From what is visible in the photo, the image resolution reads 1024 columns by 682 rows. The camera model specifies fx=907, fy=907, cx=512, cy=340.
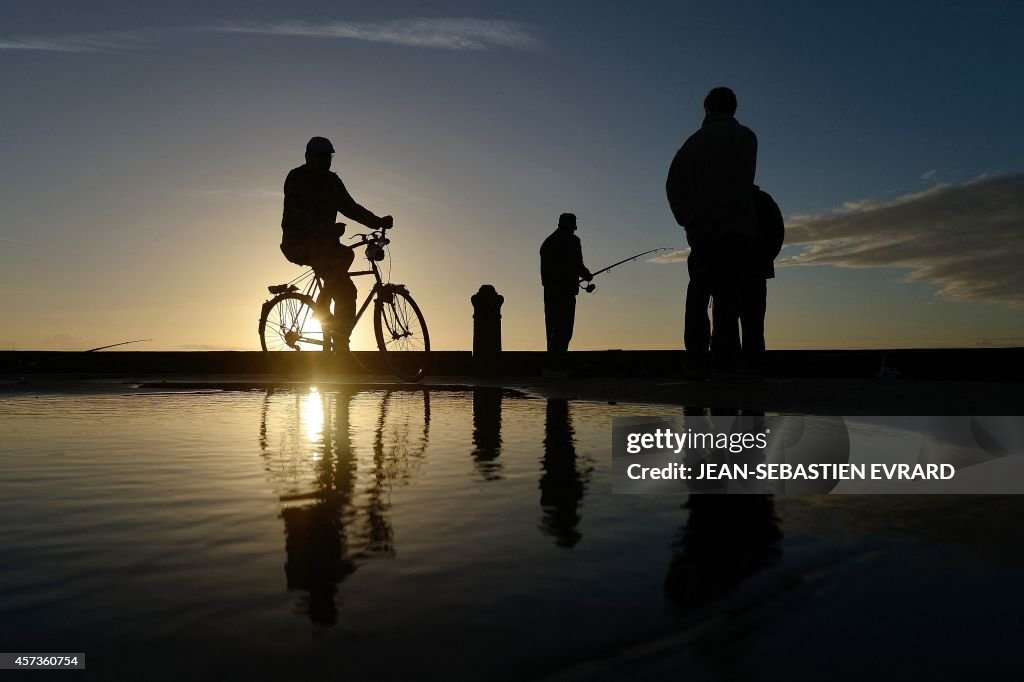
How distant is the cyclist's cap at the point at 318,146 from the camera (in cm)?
1032

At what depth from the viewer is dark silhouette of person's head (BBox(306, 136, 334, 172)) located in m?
10.3

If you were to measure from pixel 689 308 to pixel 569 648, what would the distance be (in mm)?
6527

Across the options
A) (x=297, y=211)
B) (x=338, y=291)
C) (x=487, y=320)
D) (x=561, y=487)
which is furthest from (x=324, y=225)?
(x=487, y=320)

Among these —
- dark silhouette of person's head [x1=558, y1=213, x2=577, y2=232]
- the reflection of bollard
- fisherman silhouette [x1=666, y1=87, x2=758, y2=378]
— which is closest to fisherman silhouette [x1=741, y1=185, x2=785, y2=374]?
fisherman silhouette [x1=666, y1=87, x2=758, y2=378]

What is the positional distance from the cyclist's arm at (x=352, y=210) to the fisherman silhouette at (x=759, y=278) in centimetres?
453

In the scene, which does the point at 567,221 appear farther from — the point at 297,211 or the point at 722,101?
the point at 722,101

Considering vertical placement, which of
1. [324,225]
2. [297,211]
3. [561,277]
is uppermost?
[297,211]

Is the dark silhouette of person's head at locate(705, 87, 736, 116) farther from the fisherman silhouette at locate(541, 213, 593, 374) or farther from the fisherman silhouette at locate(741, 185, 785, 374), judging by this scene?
the fisherman silhouette at locate(541, 213, 593, 374)

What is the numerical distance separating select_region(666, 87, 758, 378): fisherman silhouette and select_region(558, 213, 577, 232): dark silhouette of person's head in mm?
4971

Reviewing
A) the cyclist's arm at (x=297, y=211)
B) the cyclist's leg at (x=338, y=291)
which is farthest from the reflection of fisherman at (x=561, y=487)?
the cyclist's arm at (x=297, y=211)

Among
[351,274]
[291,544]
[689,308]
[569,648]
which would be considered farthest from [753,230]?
[569,648]

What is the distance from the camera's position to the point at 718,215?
7750mm

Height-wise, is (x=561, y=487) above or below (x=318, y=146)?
below

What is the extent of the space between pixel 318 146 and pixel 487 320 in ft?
28.5
